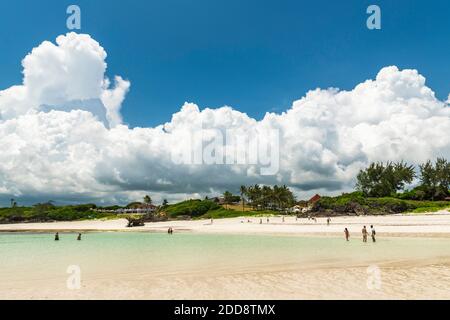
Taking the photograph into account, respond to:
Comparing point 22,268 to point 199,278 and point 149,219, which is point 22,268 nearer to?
point 199,278

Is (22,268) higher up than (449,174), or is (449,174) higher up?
(449,174)

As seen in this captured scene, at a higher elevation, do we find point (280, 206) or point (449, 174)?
point (449, 174)

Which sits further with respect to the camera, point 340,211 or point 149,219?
point 149,219

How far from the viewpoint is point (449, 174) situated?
11425 cm

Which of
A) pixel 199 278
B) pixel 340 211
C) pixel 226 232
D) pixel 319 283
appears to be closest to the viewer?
pixel 319 283

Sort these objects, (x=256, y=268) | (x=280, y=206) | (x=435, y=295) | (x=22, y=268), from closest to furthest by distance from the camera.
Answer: (x=435, y=295) → (x=256, y=268) → (x=22, y=268) → (x=280, y=206)

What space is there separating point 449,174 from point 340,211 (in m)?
49.6

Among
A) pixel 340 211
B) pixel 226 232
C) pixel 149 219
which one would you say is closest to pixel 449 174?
pixel 340 211

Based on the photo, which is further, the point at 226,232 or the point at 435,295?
the point at 226,232
